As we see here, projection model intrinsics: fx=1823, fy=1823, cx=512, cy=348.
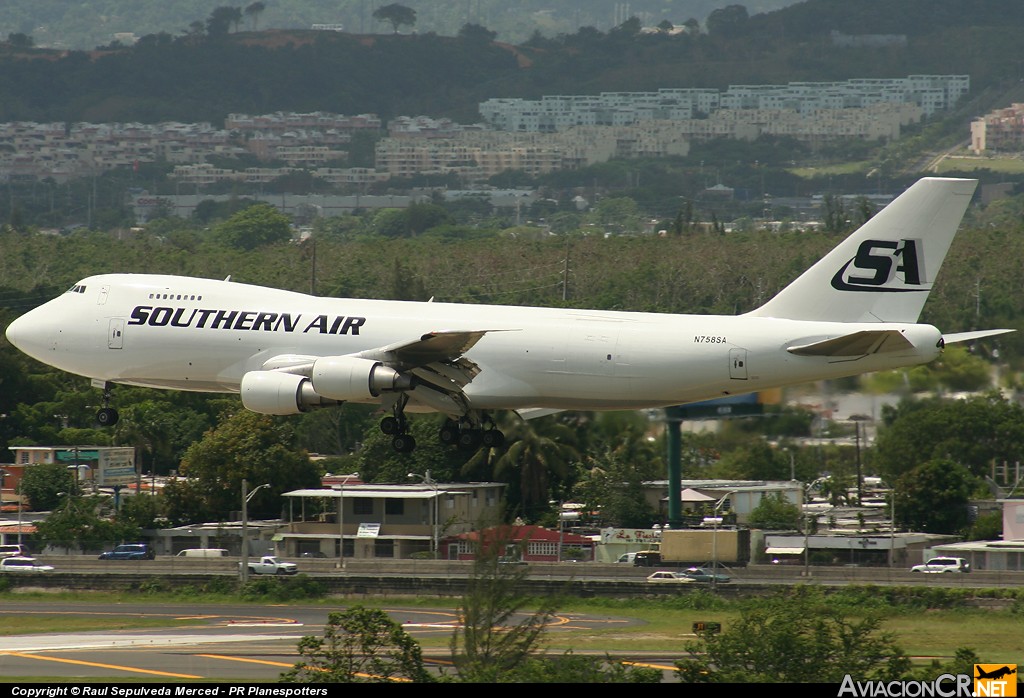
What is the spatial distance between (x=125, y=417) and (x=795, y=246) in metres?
95.7

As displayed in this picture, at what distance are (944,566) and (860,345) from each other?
33.4 meters

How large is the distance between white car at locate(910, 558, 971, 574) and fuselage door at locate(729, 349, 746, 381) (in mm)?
28264

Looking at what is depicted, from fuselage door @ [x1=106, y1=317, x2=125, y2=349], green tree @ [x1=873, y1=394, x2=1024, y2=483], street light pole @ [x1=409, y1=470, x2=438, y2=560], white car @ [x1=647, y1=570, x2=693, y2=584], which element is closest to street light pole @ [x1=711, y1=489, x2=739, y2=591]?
white car @ [x1=647, y1=570, x2=693, y2=584]

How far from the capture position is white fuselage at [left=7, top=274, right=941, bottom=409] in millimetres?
50969

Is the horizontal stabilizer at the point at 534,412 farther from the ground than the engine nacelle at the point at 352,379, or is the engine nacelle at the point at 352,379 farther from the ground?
the engine nacelle at the point at 352,379

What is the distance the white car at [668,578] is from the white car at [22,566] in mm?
26367

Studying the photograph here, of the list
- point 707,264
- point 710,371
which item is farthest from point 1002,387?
point 707,264

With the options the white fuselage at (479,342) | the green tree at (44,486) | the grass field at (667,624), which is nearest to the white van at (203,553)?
the grass field at (667,624)

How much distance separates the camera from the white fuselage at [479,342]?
50969 millimetres

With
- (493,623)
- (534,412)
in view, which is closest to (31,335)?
(534,412)

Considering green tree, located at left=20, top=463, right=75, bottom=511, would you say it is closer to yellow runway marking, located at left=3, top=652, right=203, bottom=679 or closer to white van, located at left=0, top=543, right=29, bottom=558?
white van, located at left=0, top=543, right=29, bottom=558

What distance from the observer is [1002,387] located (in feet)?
217

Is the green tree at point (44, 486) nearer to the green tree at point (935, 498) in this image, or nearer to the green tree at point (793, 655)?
the green tree at point (935, 498)

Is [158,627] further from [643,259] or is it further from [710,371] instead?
[643,259]
